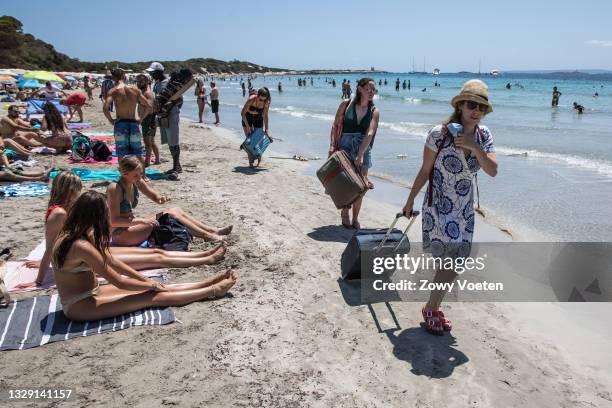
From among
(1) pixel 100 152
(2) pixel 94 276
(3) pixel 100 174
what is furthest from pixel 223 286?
(1) pixel 100 152

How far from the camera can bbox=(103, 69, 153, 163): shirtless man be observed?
259 inches

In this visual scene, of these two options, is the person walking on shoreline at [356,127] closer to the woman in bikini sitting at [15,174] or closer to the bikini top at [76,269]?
the bikini top at [76,269]

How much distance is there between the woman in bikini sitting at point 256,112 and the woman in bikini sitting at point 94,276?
5.28m

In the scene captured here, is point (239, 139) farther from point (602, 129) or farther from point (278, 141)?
point (602, 129)

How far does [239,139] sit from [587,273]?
10541 mm

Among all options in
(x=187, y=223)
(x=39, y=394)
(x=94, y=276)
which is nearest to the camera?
(x=39, y=394)

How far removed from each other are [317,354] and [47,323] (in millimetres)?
1950

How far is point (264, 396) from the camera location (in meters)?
2.62

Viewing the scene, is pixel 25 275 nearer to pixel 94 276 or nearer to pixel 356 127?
pixel 94 276

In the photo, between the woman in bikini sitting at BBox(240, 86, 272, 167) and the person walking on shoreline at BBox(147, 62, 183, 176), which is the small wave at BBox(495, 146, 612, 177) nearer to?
the woman in bikini sitting at BBox(240, 86, 272, 167)

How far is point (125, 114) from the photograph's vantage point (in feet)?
21.8

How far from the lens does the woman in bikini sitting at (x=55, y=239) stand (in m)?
3.56

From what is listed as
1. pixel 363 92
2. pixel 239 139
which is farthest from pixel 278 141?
pixel 363 92

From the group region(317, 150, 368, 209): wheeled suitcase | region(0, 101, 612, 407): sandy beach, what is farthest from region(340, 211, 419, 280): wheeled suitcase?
region(317, 150, 368, 209): wheeled suitcase
